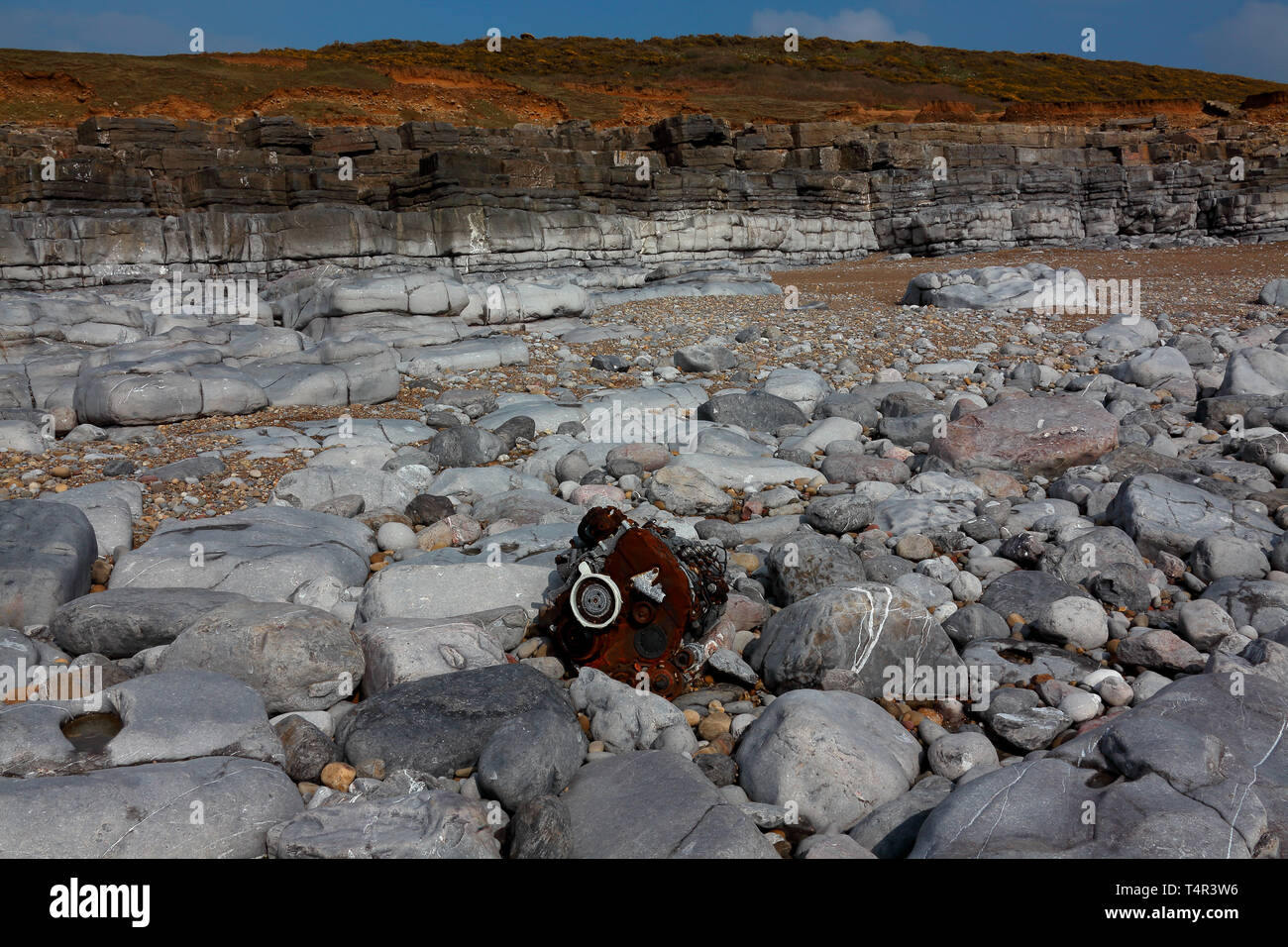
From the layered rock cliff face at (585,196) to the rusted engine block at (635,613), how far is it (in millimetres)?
12248

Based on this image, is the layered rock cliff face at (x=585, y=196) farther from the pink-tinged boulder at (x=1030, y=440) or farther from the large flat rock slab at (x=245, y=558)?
the large flat rock slab at (x=245, y=558)

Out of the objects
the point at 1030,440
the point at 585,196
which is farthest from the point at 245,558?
the point at 585,196

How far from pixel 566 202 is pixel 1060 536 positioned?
14.8m

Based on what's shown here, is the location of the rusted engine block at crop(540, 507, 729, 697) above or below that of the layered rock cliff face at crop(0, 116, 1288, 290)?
below

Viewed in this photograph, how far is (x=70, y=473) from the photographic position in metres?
5.81

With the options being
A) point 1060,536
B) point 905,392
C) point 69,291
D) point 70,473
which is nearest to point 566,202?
point 69,291

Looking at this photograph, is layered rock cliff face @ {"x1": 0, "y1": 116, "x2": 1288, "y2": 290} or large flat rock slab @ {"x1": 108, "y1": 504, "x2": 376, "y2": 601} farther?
layered rock cliff face @ {"x1": 0, "y1": 116, "x2": 1288, "y2": 290}

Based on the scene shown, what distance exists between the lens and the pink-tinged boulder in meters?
5.93

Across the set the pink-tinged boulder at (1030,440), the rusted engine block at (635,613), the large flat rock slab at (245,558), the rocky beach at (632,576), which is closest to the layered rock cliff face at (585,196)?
the rocky beach at (632,576)

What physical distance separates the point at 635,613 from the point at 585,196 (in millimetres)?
16757

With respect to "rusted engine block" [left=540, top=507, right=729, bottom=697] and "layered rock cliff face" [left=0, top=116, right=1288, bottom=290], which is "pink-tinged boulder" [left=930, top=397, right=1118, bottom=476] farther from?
"layered rock cliff face" [left=0, top=116, right=1288, bottom=290]

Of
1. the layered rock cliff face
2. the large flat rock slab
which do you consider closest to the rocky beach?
the large flat rock slab

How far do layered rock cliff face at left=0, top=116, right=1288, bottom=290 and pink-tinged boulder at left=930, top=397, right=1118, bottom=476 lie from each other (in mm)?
10155

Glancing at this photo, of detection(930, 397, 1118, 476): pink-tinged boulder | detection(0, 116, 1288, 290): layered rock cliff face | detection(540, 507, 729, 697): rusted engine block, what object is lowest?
detection(540, 507, 729, 697): rusted engine block
